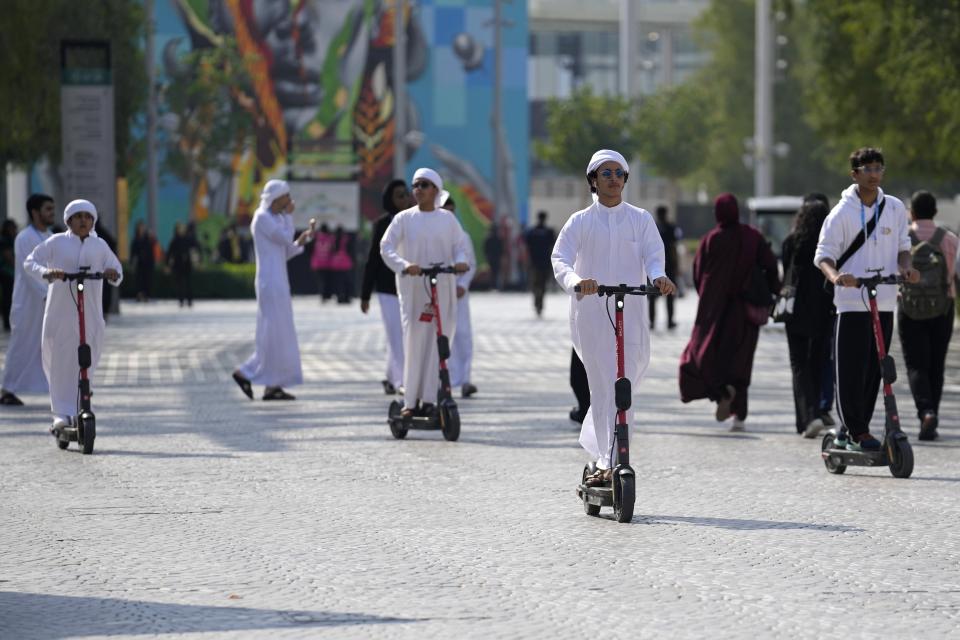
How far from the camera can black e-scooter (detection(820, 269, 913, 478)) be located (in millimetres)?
11844

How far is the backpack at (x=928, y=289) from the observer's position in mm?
14570

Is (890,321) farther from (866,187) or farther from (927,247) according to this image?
(927,247)

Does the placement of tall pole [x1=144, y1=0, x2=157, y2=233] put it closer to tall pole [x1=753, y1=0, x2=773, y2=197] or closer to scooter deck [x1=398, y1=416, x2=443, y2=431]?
tall pole [x1=753, y1=0, x2=773, y2=197]

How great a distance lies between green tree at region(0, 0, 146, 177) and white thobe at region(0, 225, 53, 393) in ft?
45.1

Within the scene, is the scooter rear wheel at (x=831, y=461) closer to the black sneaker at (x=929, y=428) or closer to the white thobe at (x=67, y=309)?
the black sneaker at (x=929, y=428)

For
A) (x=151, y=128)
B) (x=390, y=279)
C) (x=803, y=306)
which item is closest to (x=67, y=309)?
(x=390, y=279)

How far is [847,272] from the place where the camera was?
12094mm

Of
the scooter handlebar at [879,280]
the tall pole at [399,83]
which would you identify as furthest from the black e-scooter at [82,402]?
the tall pole at [399,83]

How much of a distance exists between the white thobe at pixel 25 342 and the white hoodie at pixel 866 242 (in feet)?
26.6

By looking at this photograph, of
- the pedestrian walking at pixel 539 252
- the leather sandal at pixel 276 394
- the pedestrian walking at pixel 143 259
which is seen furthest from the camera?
the pedestrian walking at pixel 143 259

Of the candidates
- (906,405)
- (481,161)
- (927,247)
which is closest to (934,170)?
(906,405)

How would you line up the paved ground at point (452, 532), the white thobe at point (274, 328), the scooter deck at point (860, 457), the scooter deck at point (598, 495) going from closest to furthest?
the paved ground at point (452, 532) → the scooter deck at point (598, 495) → the scooter deck at point (860, 457) → the white thobe at point (274, 328)

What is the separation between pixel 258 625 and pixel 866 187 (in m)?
5.92

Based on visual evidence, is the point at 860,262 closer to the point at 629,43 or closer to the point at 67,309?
the point at 67,309
